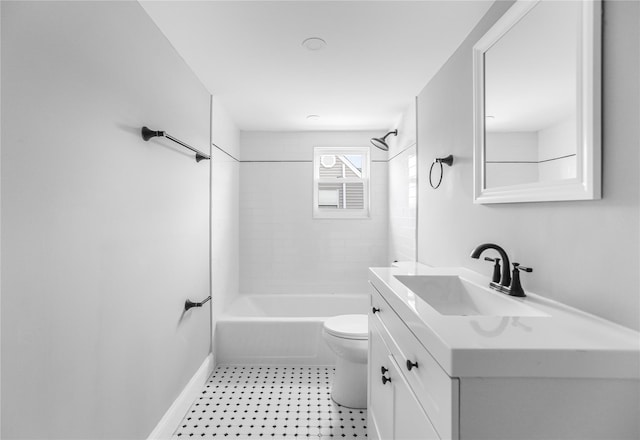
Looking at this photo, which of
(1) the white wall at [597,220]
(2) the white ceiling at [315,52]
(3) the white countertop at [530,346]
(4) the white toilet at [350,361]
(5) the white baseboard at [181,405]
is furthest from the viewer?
(4) the white toilet at [350,361]

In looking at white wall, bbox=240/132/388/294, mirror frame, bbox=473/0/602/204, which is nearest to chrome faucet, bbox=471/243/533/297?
mirror frame, bbox=473/0/602/204

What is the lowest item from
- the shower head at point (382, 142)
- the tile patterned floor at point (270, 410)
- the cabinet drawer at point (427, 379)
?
the tile patterned floor at point (270, 410)

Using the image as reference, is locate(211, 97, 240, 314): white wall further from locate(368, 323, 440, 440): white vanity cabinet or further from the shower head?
locate(368, 323, 440, 440): white vanity cabinet

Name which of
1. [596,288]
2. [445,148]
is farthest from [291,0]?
[596,288]

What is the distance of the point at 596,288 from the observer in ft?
3.32

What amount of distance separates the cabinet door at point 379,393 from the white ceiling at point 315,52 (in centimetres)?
154

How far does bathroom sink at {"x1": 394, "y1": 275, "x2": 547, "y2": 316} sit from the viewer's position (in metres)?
1.36

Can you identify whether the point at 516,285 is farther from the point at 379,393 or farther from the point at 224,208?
the point at 224,208

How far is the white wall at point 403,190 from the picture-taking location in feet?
9.46

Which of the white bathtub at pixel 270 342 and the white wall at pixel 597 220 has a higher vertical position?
the white wall at pixel 597 220

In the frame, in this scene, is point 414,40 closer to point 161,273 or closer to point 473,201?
point 473,201

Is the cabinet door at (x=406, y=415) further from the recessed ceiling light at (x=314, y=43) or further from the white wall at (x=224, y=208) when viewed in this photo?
the white wall at (x=224, y=208)

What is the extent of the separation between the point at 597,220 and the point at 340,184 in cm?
307

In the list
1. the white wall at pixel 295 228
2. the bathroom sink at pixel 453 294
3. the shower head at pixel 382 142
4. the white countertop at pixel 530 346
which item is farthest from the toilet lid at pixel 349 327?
the shower head at pixel 382 142
